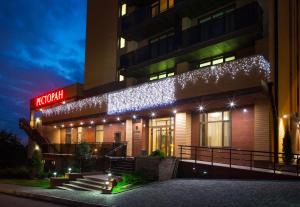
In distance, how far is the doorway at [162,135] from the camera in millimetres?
26609

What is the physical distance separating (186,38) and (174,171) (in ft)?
32.6

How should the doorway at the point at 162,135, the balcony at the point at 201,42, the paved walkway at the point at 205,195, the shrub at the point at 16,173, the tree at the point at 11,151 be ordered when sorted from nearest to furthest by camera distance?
the paved walkway at the point at 205,195 → the balcony at the point at 201,42 → the doorway at the point at 162,135 → the shrub at the point at 16,173 → the tree at the point at 11,151

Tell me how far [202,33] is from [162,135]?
312 inches

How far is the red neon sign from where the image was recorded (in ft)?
128

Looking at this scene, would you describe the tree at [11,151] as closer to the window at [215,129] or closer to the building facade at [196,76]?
the building facade at [196,76]

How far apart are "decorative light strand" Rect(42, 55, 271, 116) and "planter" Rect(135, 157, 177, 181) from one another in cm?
521

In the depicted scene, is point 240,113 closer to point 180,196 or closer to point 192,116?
point 192,116

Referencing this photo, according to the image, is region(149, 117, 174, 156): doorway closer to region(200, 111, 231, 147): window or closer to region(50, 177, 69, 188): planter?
region(200, 111, 231, 147): window

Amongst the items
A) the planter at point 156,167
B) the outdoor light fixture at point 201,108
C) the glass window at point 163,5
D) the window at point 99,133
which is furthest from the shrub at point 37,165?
the glass window at point 163,5

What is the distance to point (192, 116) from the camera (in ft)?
80.8

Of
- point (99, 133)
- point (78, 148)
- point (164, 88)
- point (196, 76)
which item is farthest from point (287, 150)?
point (99, 133)

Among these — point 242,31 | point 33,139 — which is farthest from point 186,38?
point 33,139

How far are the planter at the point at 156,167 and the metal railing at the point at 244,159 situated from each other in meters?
1.41

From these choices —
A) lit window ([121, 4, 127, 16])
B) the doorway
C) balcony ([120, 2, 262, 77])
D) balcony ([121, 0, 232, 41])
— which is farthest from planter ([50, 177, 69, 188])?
lit window ([121, 4, 127, 16])
